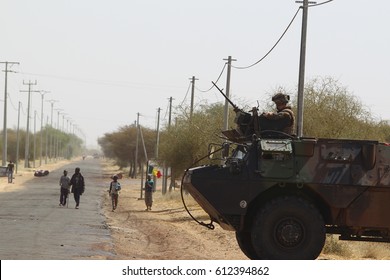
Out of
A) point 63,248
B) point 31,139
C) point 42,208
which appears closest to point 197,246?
point 63,248

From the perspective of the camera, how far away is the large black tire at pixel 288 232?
13336mm

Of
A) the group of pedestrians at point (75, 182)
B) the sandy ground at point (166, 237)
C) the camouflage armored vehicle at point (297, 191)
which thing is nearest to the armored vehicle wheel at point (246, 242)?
Answer: the camouflage armored vehicle at point (297, 191)

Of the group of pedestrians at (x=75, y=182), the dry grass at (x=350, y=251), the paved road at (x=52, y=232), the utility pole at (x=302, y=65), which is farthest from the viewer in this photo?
the group of pedestrians at (x=75, y=182)

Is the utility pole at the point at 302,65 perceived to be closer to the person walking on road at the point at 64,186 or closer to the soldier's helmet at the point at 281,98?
the soldier's helmet at the point at 281,98

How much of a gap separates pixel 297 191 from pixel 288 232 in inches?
28.0

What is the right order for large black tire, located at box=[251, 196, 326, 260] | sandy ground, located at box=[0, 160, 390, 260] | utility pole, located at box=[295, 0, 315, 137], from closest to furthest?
large black tire, located at box=[251, 196, 326, 260], sandy ground, located at box=[0, 160, 390, 260], utility pole, located at box=[295, 0, 315, 137]

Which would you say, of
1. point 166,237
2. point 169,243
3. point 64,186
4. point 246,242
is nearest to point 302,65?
point 166,237

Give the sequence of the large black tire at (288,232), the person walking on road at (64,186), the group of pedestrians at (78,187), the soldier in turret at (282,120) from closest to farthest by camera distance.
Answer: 1. the large black tire at (288,232)
2. the soldier in turret at (282,120)
3. the group of pedestrians at (78,187)
4. the person walking on road at (64,186)

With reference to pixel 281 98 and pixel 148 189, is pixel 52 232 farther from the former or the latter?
pixel 148 189

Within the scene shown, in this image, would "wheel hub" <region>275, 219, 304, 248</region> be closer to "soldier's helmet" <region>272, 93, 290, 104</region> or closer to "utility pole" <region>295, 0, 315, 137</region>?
"soldier's helmet" <region>272, 93, 290, 104</region>

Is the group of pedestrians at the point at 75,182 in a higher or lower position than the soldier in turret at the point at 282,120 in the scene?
lower

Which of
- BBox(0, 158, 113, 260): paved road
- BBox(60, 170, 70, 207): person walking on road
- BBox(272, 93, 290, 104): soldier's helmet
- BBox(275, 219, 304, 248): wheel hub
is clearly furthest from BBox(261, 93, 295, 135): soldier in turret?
BBox(60, 170, 70, 207): person walking on road

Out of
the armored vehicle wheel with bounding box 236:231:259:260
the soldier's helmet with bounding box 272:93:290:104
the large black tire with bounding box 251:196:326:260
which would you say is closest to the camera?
the large black tire with bounding box 251:196:326:260

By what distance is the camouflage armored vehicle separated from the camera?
1338 cm
